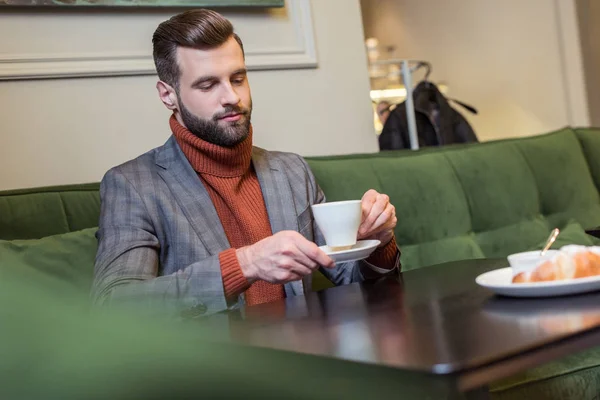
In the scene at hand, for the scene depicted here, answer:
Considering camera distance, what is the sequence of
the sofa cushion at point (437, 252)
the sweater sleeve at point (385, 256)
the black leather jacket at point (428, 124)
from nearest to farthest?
1. the sweater sleeve at point (385, 256)
2. the sofa cushion at point (437, 252)
3. the black leather jacket at point (428, 124)

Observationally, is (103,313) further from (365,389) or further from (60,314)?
(365,389)

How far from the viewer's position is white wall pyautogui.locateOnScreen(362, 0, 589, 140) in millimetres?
4129

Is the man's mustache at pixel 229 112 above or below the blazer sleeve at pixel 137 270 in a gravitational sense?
above

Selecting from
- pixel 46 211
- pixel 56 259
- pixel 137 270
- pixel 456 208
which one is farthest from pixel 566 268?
pixel 456 208

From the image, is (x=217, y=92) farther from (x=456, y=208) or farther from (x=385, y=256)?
(x=456, y=208)

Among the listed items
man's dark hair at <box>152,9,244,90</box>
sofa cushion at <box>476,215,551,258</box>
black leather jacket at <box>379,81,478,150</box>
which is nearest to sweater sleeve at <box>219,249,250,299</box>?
man's dark hair at <box>152,9,244,90</box>

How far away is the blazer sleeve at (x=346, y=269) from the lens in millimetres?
1557

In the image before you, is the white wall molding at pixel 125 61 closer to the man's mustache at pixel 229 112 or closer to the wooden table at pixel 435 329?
the man's mustache at pixel 229 112

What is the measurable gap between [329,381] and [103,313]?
0.30m

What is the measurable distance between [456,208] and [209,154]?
86 cm

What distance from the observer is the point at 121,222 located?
4.87 feet

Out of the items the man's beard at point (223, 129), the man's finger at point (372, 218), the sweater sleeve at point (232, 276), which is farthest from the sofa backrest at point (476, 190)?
the sweater sleeve at point (232, 276)

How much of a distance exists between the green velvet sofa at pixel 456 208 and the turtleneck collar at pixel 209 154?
26 centimetres

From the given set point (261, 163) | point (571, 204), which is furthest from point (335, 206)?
point (571, 204)
